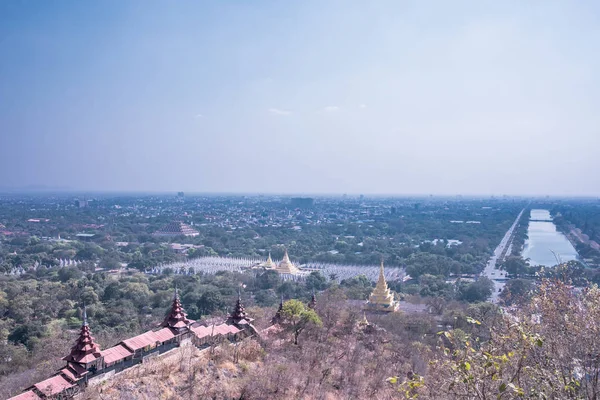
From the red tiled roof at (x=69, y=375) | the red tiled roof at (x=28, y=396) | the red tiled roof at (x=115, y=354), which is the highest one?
the red tiled roof at (x=115, y=354)

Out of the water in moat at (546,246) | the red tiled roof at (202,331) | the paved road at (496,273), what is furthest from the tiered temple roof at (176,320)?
the water in moat at (546,246)

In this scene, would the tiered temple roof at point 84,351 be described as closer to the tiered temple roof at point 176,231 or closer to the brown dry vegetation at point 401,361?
the brown dry vegetation at point 401,361

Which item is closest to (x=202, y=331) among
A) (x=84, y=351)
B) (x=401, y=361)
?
(x=84, y=351)

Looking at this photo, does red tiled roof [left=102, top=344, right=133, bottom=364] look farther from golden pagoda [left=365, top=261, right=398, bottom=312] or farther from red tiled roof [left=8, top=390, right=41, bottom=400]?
golden pagoda [left=365, top=261, right=398, bottom=312]

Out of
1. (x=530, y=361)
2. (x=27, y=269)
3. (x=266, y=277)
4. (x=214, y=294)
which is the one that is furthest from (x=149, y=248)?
(x=530, y=361)

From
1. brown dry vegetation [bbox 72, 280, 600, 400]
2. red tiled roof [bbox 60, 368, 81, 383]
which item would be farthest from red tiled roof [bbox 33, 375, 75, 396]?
brown dry vegetation [bbox 72, 280, 600, 400]

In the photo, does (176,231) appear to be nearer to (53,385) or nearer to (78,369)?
(78,369)

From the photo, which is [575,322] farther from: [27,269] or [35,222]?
[35,222]
